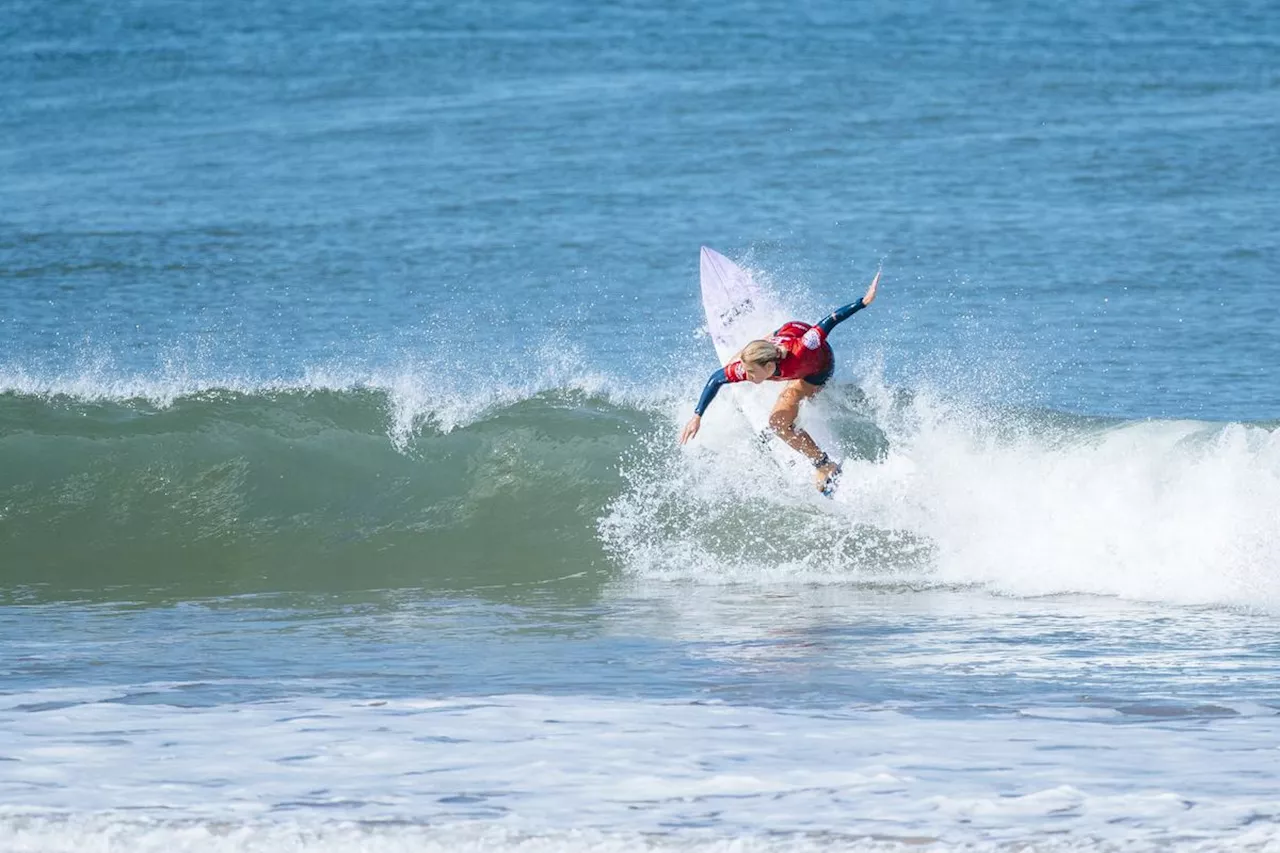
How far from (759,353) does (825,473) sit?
1.10 metres

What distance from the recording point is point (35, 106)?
2939cm

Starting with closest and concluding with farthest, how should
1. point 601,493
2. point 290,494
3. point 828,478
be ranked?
point 828,478 → point 601,493 → point 290,494

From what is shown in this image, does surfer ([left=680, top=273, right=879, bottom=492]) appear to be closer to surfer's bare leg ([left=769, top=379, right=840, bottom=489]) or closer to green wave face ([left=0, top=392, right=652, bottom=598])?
surfer's bare leg ([left=769, top=379, right=840, bottom=489])

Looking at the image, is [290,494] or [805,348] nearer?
[805,348]

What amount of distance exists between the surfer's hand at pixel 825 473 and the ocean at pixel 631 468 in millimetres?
109

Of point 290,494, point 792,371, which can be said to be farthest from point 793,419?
point 290,494

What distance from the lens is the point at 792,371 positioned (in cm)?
1127

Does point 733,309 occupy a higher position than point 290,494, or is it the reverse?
point 733,309

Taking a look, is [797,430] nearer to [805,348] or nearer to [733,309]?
[805,348]

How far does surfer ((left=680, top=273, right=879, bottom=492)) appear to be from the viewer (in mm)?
10719

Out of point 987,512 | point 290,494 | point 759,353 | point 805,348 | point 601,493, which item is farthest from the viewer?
point 290,494

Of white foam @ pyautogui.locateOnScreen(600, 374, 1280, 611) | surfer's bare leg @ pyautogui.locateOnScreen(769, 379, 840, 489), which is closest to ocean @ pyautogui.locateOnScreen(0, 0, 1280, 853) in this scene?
white foam @ pyautogui.locateOnScreen(600, 374, 1280, 611)

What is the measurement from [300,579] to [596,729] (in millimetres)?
4981

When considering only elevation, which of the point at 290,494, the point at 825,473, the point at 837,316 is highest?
the point at 837,316
